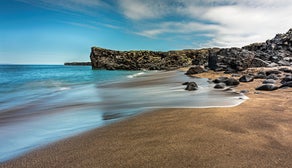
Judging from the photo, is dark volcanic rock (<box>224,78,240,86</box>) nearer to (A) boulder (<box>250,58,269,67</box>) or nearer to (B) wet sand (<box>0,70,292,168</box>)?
(B) wet sand (<box>0,70,292,168</box>)

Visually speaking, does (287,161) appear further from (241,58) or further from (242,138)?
(241,58)

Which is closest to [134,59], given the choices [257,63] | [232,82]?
[257,63]

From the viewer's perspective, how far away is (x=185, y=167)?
2473mm

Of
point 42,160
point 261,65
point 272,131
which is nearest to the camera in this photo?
point 42,160

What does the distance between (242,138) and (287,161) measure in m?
0.79

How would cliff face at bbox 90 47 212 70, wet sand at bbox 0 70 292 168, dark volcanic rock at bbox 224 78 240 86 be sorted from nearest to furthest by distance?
wet sand at bbox 0 70 292 168
dark volcanic rock at bbox 224 78 240 86
cliff face at bbox 90 47 212 70

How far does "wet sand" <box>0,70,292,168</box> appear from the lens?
264 centimetres

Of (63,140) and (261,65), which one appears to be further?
(261,65)

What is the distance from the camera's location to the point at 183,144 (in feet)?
10.3

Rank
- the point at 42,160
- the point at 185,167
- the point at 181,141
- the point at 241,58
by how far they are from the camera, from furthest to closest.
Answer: the point at 241,58 < the point at 181,141 < the point at 42,160 < the point at 185,167

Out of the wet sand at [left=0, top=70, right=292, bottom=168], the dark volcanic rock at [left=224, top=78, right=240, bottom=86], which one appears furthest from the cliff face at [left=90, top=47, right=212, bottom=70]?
the wet sand at [left=0, top=70, right=292, bottom=168]

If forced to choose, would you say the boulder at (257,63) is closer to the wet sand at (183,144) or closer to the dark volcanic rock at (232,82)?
the dark volcanic rock at (232,82)

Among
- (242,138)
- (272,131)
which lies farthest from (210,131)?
(272,131)

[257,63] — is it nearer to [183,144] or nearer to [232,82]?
[232,82]
